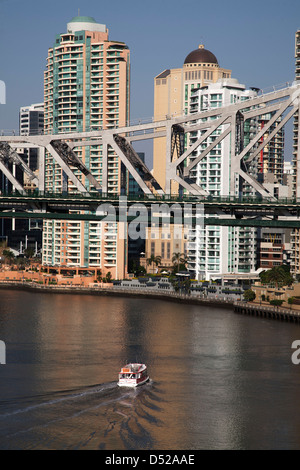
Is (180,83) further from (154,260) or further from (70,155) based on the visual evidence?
(70,155)

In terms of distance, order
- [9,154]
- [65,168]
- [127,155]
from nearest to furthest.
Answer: [65,168], [127,155], [9,154]

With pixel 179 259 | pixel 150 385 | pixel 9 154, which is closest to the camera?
pixel 150 385

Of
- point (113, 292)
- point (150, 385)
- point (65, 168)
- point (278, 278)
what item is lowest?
point (150, 385)

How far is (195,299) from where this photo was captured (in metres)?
54.3

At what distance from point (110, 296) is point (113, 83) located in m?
17.9

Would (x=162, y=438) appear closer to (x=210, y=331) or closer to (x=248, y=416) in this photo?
(x=248, y=416)

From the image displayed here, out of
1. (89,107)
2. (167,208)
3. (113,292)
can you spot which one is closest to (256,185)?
(167,208)

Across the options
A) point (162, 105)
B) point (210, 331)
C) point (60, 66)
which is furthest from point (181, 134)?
point (162, 105)

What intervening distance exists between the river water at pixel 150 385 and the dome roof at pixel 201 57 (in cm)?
3953

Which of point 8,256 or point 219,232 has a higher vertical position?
point 219,232

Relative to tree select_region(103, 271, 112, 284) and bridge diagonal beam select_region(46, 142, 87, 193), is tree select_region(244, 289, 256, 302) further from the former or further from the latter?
tree select_region(103, 271, 112, 284)

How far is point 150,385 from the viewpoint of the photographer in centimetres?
2812

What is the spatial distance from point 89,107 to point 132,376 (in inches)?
1691

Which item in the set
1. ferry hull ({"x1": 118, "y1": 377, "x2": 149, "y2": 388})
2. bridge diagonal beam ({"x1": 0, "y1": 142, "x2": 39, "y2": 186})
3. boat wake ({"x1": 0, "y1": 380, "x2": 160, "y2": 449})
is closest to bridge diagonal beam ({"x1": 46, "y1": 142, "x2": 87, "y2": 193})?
bridge diagonal beam ({"x1": 0, "y1": 142, "x2": 39, "y2": 186})
